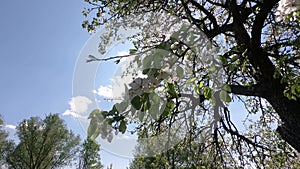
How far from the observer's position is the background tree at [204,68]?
0.93m

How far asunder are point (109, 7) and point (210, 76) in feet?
11.9

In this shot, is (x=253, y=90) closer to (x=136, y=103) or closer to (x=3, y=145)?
(x=136, y=103)

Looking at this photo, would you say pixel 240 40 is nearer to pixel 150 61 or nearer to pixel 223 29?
pixel 223 29

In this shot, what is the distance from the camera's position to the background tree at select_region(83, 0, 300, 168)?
931mm

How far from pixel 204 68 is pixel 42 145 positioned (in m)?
24.0

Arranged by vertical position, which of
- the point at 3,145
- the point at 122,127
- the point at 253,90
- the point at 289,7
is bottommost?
the point at 122,127

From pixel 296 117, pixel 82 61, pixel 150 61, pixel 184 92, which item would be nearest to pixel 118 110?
pixel 150 61

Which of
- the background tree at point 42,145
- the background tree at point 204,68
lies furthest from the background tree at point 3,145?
the background tree at point 204,68

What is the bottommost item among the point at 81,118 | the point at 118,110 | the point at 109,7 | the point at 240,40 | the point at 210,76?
the point at 118,110

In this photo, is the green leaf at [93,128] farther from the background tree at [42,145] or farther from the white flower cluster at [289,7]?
the background tree at [42,145]

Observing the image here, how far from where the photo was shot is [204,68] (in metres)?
1.42

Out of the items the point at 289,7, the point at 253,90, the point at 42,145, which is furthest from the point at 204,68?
the point at 42,145

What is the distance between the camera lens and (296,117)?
257 centimetres

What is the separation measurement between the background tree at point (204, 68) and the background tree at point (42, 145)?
20.4 meters
